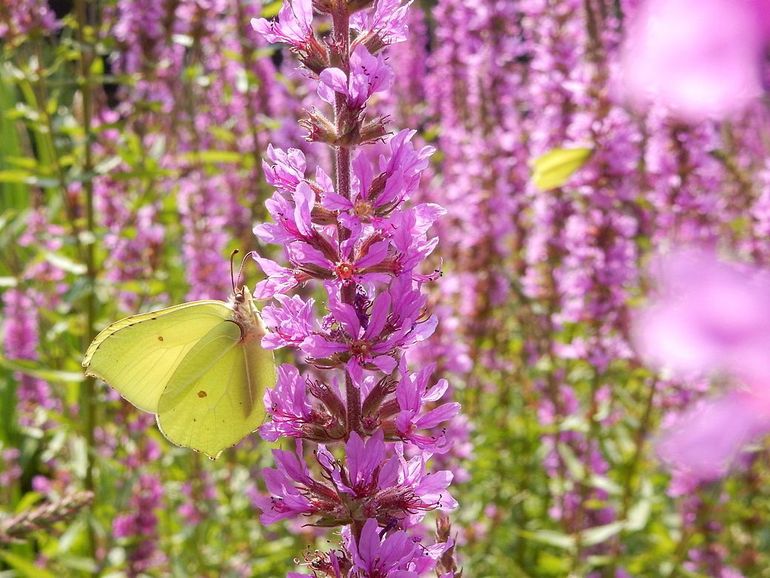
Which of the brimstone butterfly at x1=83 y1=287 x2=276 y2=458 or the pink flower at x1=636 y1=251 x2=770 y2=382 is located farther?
the brimstone butterfly at x1=83 y1=287 x2=276 y2=458

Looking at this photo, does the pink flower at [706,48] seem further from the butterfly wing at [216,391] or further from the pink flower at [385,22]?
the butterfly wing at [216,391]

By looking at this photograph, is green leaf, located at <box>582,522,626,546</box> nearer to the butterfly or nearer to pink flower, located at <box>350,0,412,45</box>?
the butterfly

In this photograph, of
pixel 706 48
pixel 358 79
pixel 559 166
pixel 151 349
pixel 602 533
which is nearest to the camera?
pixel 706 48

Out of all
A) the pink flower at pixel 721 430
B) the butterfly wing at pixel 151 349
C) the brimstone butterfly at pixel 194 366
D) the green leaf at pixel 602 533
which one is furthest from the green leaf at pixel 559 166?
the green leaf at pixel 602 533

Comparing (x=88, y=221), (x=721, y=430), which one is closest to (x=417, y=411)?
(x=721, y=430)

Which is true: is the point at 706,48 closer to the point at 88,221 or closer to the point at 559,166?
the point at 559,166

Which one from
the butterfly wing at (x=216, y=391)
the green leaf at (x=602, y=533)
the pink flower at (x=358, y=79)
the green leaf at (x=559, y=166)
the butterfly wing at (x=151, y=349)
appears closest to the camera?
the green leaf at (x=559, y=166)

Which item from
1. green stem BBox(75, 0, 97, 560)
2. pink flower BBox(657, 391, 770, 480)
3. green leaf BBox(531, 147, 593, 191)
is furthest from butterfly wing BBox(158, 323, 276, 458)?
pink flower BBox(657, 391, 770, 480)
